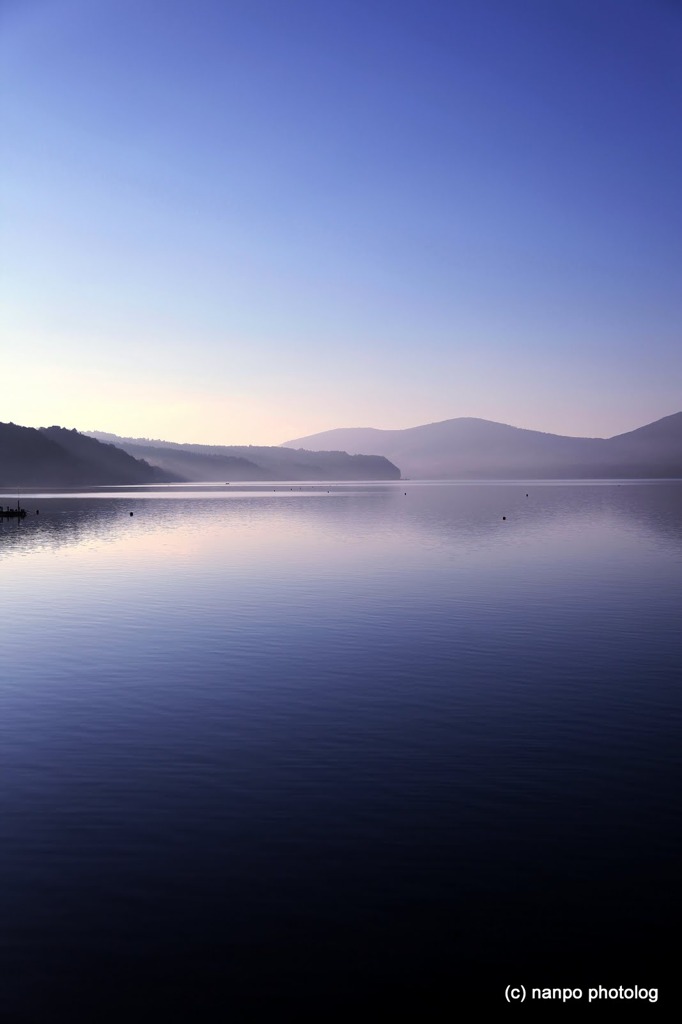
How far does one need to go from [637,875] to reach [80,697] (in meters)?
20.2

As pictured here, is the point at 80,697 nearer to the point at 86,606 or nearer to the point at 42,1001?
the point at 42,1001

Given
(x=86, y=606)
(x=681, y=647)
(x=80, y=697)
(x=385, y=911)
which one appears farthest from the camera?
(x=86, y=606)

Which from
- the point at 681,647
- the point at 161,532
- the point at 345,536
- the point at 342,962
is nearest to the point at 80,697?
the point at 342,962

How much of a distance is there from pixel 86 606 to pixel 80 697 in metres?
22.4

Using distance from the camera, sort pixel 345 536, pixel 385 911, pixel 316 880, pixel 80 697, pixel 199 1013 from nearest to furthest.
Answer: pixel 199 1013, pixel 385 911, pixel 316 880, pixel 80 697, pixel 345 536

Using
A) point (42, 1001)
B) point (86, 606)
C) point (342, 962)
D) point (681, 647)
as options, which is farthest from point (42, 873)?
point (86, 606)

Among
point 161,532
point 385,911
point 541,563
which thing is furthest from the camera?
point 161,532

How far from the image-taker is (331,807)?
18766 millimetres

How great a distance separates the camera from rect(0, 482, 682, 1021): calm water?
12938 mm

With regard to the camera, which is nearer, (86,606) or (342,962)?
(342,962)

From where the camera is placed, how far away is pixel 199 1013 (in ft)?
39.0

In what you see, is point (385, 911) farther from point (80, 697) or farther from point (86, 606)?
point (86, 606)

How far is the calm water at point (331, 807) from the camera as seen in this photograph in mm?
12938

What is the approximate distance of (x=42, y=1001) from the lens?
12.2 m
